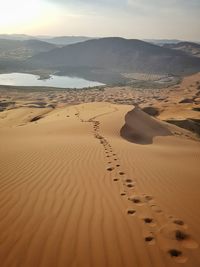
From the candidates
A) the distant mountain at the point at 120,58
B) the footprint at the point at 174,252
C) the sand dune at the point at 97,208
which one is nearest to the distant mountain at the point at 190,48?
the distant mountain at the point at 120,58

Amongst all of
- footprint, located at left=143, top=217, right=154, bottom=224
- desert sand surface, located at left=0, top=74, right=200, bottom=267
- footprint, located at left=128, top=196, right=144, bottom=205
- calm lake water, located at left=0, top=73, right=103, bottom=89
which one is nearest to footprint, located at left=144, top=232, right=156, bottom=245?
desert sand surface, located at left=0, top=74, right=200, bottom=267

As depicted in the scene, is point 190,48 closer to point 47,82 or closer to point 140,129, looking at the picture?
point 47,82

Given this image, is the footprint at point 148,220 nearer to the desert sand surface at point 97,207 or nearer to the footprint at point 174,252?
the desert sand surface at point 97,207

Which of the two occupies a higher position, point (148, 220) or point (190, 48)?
point (190, 48)

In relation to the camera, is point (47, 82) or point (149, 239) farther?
point (47, 82)

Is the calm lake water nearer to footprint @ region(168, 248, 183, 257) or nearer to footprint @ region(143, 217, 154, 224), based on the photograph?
footprint @ region(143, 217, 154, 224)

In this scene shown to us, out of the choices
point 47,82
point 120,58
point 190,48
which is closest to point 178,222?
point 47,82

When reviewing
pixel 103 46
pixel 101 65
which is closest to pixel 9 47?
pixel 103 46
